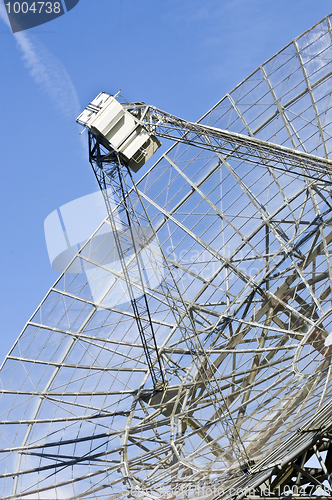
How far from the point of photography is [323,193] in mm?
28234

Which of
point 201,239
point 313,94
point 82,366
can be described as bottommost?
point 82,366

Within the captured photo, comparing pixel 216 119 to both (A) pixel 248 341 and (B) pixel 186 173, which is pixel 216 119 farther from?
(A) pixel 248 341

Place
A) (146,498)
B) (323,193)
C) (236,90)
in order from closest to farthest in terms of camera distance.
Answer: (146,498) < (323,193) < (236,90)

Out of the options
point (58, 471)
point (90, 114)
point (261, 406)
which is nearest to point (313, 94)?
point (90, 114)

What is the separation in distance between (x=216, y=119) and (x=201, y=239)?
6169mm

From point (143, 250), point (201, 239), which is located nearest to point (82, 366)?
point (143, 250)

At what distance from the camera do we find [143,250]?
32.0m

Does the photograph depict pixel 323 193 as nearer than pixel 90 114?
No

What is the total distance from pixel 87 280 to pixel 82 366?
4528 mm

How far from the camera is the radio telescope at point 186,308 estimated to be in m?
26.2

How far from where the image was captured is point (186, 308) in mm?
27781

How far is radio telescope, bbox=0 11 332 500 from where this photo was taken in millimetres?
26234

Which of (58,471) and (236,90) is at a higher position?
(236,90)

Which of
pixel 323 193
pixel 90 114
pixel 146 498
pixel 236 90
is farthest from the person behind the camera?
pixel 236 90
